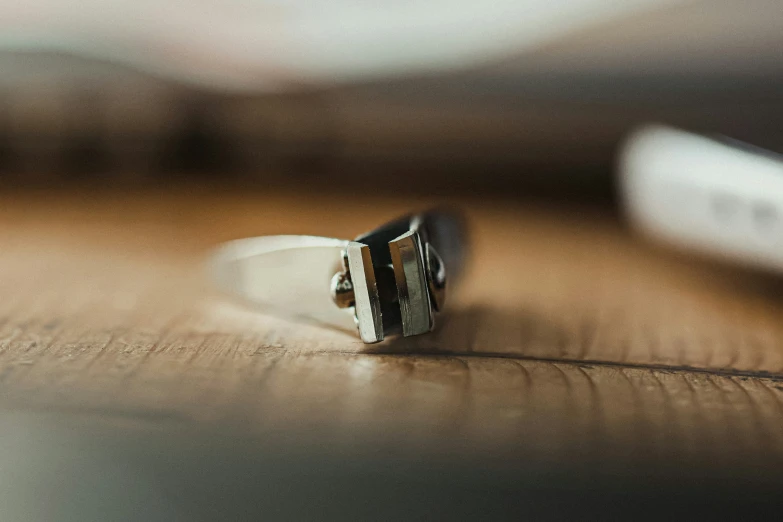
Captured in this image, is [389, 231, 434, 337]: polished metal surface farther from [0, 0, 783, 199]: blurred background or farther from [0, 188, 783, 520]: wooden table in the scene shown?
[0, 0, 783, 199]: blurred background

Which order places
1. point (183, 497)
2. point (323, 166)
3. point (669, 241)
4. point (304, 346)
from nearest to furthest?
point (183, 497) < point (304, 346) < point (669, 241) < point (323, 166)

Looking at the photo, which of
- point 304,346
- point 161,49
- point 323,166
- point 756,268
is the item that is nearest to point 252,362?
point 304,346

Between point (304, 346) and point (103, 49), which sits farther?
point (103, 49)

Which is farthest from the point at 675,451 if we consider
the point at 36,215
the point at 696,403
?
the point at 36,215

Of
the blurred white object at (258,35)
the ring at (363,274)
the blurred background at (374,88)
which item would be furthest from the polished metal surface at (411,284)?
the blurred white object at (258,35)

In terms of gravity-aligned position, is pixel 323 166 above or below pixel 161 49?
below

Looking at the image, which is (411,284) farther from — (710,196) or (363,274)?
(710,196)

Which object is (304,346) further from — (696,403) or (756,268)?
(756,268)

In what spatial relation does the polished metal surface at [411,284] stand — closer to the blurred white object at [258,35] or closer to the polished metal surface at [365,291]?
the polished metal surface at [365,291]

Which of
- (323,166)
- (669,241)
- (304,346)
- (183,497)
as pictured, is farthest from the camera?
(323,166)
